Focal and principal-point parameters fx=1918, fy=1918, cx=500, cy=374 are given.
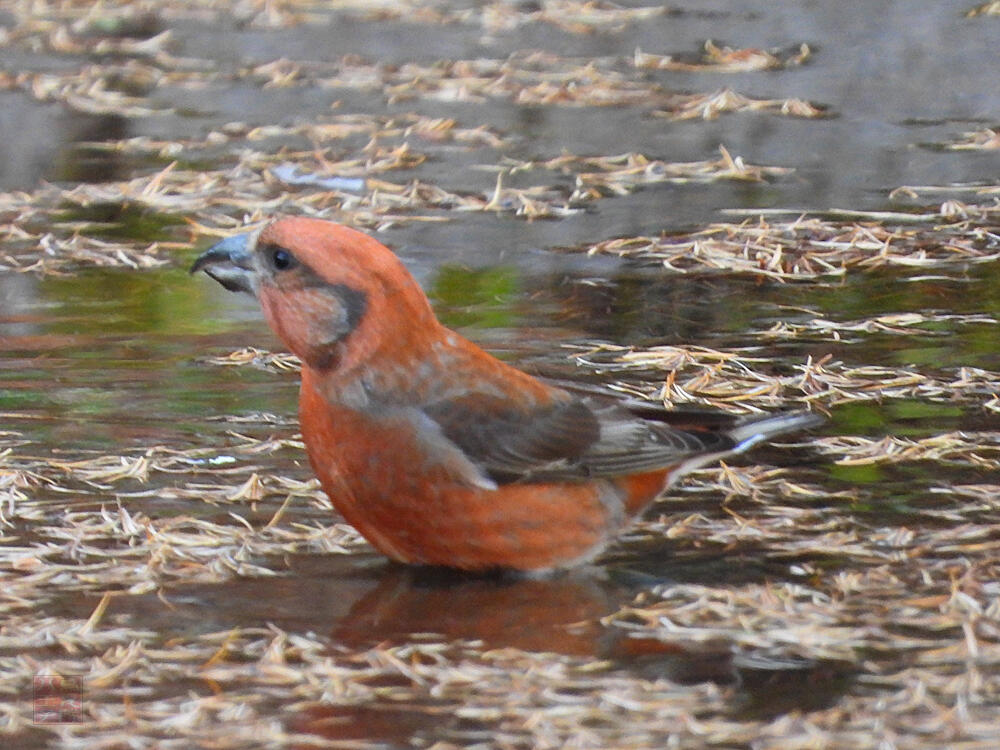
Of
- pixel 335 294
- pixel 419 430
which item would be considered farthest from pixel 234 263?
pixel 419 430

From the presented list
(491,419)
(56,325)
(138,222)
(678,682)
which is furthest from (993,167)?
(678,682)

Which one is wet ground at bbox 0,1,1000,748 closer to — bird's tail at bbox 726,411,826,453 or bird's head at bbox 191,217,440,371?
bird's tail at bbox 726,411,826,453

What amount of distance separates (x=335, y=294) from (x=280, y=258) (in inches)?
7.9

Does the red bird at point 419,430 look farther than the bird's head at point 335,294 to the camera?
No

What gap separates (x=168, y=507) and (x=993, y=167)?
6044 millimetres

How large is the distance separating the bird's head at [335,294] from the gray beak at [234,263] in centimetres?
5

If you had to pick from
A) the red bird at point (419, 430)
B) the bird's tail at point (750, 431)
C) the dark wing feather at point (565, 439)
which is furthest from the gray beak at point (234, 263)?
the bird's tail at point (750, 431)

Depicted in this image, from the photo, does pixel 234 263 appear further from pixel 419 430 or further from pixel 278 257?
pixel 419 430

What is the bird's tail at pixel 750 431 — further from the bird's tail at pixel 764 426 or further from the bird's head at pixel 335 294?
the bird's head at pixel 335 294

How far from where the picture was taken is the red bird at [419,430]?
4949mm

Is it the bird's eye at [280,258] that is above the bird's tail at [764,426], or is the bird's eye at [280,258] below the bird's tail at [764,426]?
above

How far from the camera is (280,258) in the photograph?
516cm

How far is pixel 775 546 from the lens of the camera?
5352 millimetres

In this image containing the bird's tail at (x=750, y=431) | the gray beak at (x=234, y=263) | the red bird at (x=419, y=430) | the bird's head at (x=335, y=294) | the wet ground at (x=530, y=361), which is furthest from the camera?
the bird's tail at (x=750, y=431)
